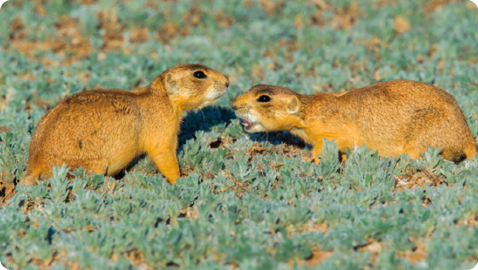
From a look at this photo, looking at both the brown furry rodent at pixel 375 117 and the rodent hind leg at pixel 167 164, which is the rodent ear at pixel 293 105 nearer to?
the brown furry rodent at pixel 375 117

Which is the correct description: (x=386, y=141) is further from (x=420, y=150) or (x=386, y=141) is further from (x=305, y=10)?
(x=305, y=10)

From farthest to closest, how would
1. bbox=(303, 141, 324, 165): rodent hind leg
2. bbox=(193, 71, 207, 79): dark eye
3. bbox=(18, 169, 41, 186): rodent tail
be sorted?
bbox=(193, 71, 207, 79): dark eye, bbox=(303, 141, 324, 165): rodent hind leg, bbox=(18, 169, 41, 186): rodent tail

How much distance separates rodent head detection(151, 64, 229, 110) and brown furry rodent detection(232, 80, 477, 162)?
42cm

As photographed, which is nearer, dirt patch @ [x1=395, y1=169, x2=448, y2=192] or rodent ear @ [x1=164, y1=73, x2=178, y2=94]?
dirt patch @ [x1=395, y1=169, x2=448, y2=192]

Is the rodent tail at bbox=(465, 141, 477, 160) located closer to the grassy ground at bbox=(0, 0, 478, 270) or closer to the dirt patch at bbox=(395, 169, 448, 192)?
the grassy ground at bbox=(0, 0, 478, 270)

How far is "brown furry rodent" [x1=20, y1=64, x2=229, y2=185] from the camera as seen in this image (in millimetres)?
5234

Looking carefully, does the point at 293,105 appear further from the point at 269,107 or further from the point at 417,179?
the point at 417,179

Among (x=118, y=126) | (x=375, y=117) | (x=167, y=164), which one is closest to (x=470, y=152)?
(x=375, y=117)

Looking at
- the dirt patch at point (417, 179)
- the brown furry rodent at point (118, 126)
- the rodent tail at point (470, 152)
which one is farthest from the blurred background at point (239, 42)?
the dirt patch at point (417, 179)

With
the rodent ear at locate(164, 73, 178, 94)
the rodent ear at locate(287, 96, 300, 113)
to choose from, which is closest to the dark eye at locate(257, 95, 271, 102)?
the rodent ear at locate(287, 96, 300, 113)

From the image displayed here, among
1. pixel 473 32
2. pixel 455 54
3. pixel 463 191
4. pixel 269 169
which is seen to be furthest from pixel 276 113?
pixel 473 32

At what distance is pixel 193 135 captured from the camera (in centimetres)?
728

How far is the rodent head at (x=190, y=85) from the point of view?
6117 mm

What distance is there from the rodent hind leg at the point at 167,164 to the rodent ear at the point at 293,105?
1.58m
